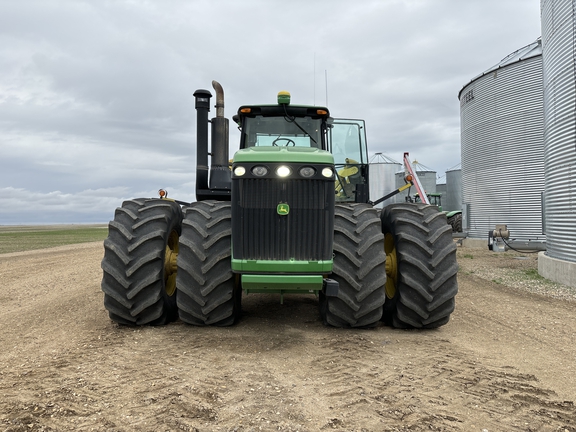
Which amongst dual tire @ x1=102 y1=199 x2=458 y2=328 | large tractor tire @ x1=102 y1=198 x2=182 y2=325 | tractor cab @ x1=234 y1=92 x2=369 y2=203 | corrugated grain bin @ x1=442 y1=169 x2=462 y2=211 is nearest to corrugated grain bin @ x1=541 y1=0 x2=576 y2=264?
dual tire @ x1=102 y1=199 x2=458 y2=328

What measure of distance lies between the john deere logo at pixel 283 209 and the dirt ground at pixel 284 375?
1348 mm

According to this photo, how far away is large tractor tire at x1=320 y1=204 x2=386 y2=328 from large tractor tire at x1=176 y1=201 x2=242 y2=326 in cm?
107

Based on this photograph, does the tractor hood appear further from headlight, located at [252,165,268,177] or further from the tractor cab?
the tractor cab

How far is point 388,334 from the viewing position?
15.8ft

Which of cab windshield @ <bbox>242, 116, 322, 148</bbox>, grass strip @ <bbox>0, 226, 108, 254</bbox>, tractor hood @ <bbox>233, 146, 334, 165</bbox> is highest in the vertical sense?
cab windshield @ <bbox>242, 116, 322, 148</bbox>

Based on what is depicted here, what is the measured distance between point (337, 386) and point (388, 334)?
158 cm

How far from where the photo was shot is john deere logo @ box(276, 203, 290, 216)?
4301 millimetres

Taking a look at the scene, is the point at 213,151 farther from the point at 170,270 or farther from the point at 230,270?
Answer: the point at 230,270

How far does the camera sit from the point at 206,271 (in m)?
4.50

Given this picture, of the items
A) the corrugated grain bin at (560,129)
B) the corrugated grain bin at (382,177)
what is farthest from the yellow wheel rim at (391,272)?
the corrugated grain bin at (382,177)

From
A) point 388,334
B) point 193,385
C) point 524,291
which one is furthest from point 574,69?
point 193,385

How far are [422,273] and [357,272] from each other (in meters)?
0.75

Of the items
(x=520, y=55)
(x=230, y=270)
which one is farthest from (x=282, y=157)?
(x=520, y=55)

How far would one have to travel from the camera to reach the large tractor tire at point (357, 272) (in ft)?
14.9
